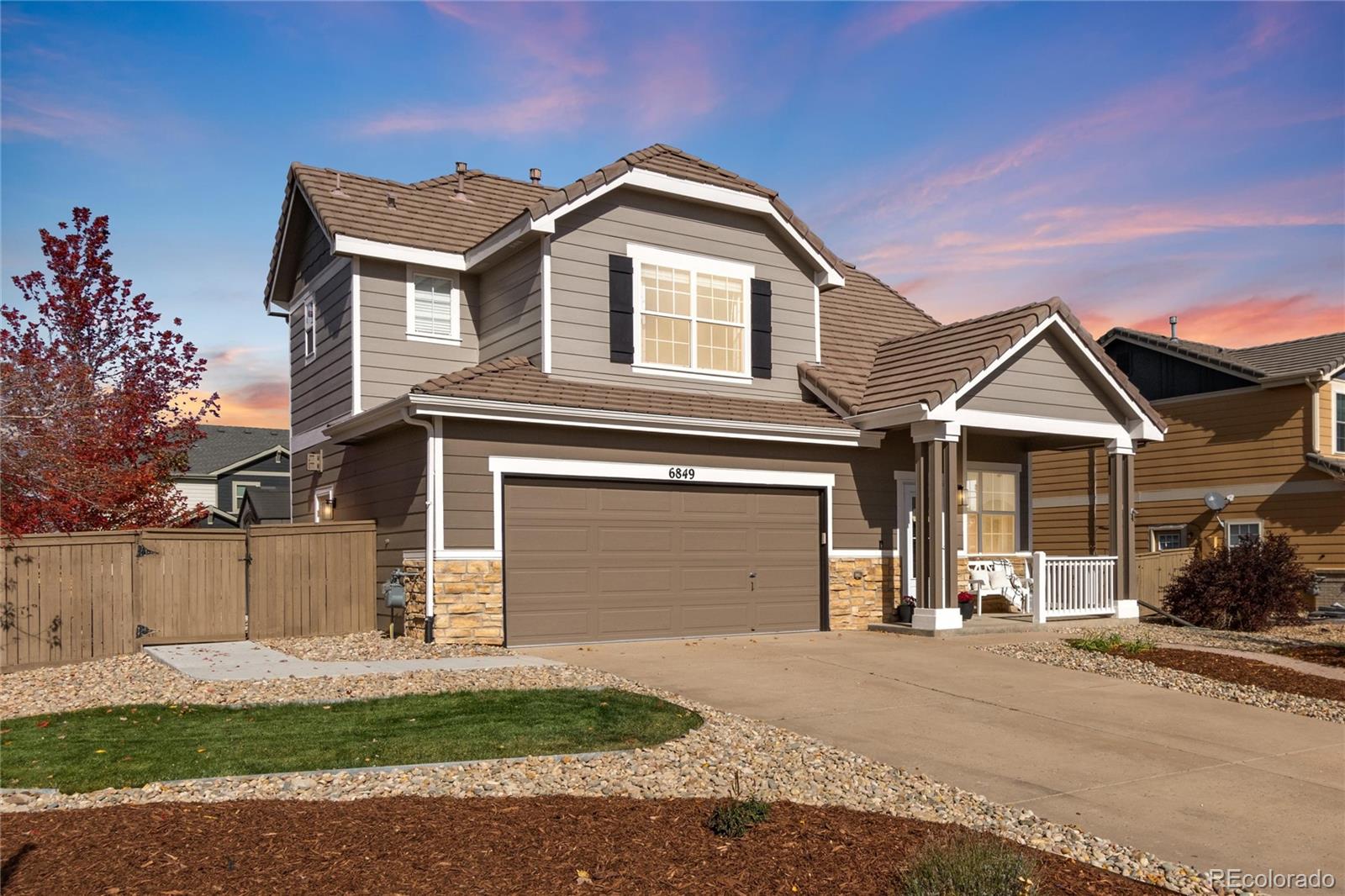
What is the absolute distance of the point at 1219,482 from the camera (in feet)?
81.9

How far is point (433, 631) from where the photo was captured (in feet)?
44.5

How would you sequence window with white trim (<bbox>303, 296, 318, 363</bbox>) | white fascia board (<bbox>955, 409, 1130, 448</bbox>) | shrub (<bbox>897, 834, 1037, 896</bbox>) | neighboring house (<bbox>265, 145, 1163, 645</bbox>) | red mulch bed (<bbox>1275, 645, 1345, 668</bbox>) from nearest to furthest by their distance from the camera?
1. shrub (<bbox>897, 834, 1037, 896</bbox>)
2. red mulch bed (<bbox>1275, 645, 1345, 668</bbox>)
3. neighboring house (<bbox>265, 145, 1163, 645</bbox>)
4. white fascia board (<bbox>955, 409, 1130, 448</bbox>)
5. window with white trim (<bbox>303, 296, 318, 363</bbox>)

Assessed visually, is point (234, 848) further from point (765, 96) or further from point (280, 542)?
point (765, 96)

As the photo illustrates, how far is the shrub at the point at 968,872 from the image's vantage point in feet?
15.9

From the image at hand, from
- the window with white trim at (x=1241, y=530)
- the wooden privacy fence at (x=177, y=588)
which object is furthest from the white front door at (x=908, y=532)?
the window with white trim at (x=1241, y=530)

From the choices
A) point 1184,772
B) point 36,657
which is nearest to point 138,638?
point 36,657

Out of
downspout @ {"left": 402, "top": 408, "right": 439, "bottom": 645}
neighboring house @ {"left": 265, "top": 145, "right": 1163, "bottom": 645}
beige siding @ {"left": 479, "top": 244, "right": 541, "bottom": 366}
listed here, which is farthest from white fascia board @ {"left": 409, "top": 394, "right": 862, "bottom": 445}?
beige siding @ {"left": 479, "top": 244, "right": 541, "bottom": 366}

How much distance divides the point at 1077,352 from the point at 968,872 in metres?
14.3

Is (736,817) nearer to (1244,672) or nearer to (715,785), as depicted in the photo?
(715,785)

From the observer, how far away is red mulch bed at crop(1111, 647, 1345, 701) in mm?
11375

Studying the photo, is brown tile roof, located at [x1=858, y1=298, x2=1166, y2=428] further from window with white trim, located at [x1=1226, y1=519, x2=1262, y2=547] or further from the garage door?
window with white trim, located at [x1=1226, y1=519, x2=1262, y2=547]

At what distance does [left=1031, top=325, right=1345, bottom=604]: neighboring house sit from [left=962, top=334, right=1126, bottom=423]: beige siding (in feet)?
11.7

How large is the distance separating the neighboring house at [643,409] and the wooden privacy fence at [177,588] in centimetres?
68

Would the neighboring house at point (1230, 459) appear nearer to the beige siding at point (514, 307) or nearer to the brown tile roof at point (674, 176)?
the brown tile roof at point (674, 176)
